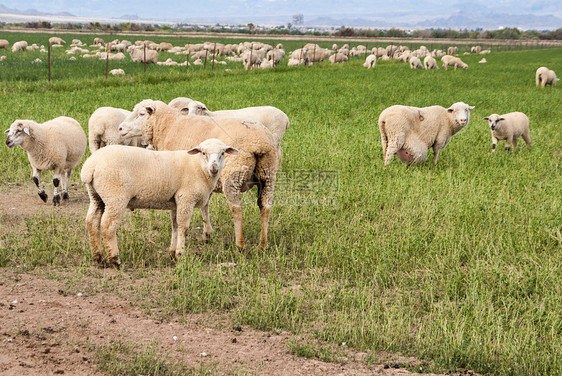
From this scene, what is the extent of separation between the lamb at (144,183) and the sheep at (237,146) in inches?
16.4

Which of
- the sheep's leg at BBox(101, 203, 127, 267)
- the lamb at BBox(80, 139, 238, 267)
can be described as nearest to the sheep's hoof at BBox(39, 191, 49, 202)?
the lamb at BBox(80, 139, 238, 267)

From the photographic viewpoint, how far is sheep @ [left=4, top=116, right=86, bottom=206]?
839cm

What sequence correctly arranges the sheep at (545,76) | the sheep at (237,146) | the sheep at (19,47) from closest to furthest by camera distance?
the sheep at (237,146)
the sheep at (545,76)
the sheep at (19,47)

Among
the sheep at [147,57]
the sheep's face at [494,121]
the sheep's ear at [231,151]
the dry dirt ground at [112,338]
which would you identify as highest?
the sheep at [147,57]

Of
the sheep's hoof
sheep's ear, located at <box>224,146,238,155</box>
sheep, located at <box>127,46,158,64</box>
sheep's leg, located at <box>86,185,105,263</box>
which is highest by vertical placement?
sheep, located at <box>127,46,158,64</box>

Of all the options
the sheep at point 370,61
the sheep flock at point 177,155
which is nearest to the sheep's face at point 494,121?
the sheep flock at point 177,155

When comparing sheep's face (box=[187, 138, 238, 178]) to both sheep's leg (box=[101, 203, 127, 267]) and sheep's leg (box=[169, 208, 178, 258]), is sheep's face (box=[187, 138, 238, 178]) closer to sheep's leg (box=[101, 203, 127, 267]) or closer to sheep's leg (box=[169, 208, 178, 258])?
sheep's leg (box=[169, 208, 178, 258])

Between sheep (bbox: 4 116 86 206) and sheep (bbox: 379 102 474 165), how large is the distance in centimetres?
562

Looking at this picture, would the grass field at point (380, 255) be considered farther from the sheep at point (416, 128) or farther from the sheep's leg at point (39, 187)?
the sheep's leg at point (39, 187)

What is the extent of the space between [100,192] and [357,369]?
338 cm

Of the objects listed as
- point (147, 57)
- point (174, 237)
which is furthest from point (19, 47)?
point (174, 237)

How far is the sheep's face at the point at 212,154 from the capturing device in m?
6.14

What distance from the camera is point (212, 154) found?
619 centimetres

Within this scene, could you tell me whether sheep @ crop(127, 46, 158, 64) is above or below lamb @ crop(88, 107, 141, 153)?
above
